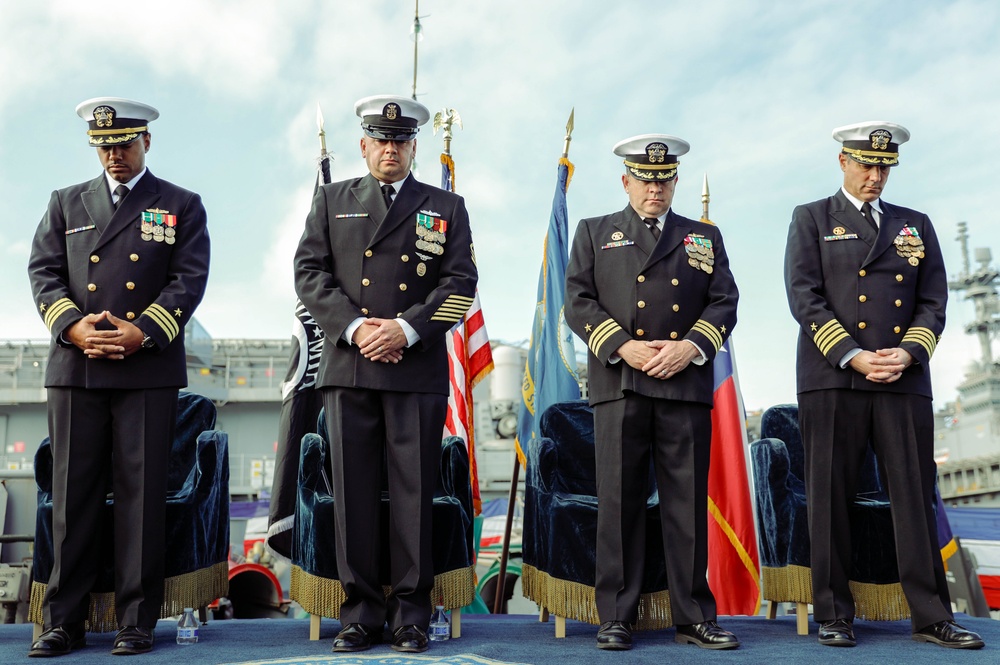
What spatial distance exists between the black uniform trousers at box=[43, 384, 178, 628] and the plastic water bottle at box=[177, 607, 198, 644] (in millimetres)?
151

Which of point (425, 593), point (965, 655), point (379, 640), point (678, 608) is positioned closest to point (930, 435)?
point (965, 655)

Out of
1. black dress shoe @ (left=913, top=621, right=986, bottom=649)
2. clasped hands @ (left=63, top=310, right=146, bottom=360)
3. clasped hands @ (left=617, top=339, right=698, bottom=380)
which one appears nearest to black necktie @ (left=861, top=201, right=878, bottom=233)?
clasped hands @ (left=617, top=339, right=698, bottom=380)

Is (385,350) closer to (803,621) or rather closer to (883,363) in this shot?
(883,363)

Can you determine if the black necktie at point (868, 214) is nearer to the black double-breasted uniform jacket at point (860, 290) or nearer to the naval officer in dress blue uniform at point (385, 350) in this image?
the black double-breasted uniform jacket at point (860, 290)

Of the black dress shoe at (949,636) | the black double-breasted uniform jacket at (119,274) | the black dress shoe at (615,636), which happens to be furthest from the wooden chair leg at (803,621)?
the black double-breasted uniform jacket at (119,274)

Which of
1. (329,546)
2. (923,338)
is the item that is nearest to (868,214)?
(923,338)

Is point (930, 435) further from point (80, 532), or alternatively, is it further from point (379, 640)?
point (80, 532)

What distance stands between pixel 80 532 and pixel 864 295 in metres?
2.98

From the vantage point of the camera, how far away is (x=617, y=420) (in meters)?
3.35

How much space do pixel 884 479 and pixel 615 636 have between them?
1.19 meters

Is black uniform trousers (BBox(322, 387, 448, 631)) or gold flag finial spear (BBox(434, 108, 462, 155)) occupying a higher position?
gold flag finial spear (BBox(434, 108, 462, 155))

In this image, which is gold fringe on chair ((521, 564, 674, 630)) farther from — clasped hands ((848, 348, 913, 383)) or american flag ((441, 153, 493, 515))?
american flag ((441, 153, 493, 515))

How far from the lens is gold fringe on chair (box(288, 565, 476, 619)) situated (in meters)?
3.34

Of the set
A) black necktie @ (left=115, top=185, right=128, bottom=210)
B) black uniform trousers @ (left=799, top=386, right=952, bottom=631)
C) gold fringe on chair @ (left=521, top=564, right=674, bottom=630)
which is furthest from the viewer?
gold fringe on chair @ (left=521, top=564, right=674, bottom=630)
